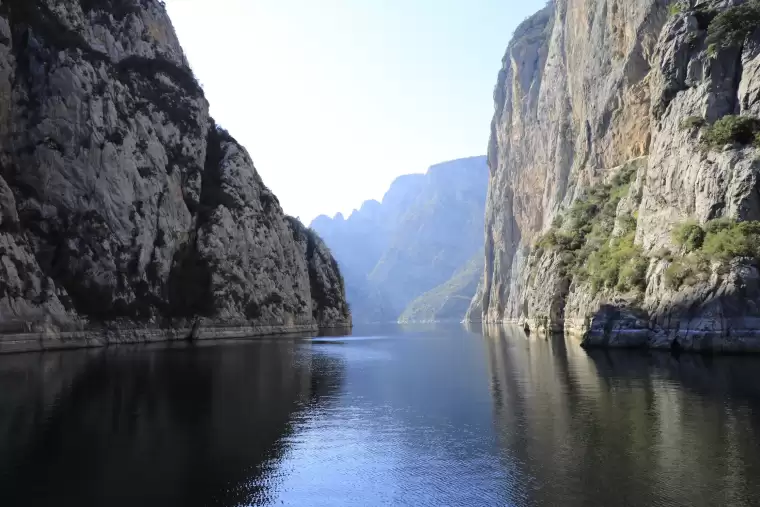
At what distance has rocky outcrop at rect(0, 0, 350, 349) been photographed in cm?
5744

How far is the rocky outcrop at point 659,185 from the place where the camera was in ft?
121

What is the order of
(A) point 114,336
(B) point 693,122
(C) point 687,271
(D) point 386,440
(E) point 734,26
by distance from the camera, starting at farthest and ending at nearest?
(A) point 114,336, (B) point 693,122, (E) point 734,26, (C) point 687,271, (D) point 386,440

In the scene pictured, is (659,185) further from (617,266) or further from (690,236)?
(690,236)

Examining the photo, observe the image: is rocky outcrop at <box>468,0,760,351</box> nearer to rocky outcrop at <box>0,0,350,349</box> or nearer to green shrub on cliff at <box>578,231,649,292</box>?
green shrub on cliff at <box>578,231,649,292</box>

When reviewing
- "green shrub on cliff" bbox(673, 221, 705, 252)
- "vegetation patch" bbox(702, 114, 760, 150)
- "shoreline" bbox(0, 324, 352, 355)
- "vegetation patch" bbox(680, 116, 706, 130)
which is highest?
"vegetation patch" bbox(680, 116, 706, 130)

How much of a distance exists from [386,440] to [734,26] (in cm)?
4955

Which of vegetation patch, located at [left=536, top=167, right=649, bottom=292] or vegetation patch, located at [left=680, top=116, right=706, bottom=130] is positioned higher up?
vegetation patch, located at [left=680, top=116, right=706, bottom=130]

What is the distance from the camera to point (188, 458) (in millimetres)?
12938

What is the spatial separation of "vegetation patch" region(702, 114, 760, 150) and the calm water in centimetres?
2152

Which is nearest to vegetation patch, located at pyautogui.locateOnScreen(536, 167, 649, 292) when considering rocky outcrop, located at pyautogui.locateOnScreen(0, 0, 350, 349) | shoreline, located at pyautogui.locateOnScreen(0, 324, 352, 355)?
shoreline, located at pyautogui.locateOnScreen(0, 324, 352, 355)

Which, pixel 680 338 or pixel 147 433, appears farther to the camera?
pixel 680 338

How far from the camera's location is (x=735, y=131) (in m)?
41.7

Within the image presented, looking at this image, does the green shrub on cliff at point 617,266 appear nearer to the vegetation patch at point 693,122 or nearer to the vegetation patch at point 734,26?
the vegetation patch at point 693,122

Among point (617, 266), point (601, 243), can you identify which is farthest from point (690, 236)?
point (601, 243)
